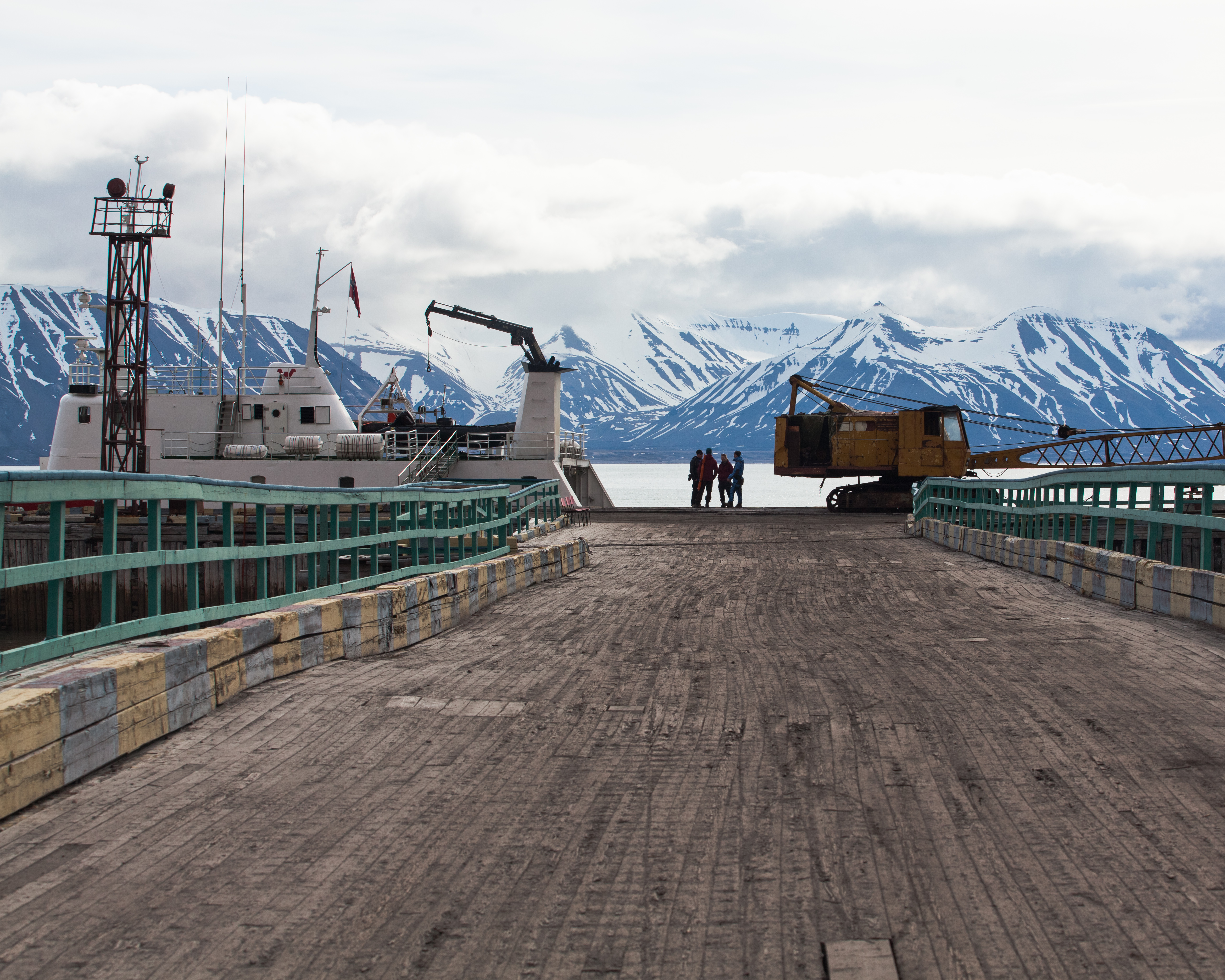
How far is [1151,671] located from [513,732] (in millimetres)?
4099

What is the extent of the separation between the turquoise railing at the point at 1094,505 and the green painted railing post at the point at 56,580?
798 cm

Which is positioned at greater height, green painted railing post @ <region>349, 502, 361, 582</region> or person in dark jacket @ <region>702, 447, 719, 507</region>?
person in dark jacket @ <region>702, 447, 719, 507</region>

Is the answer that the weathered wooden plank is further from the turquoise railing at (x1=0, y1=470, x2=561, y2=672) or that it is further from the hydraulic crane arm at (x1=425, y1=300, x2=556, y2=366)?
the hydraulic crane arm at (x1=425, y1=300, x2=556, y2=366)

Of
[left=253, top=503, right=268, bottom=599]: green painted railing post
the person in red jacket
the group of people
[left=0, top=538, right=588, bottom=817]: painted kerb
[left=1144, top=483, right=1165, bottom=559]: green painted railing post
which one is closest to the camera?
[left=0, top=538, right=588, bottom=817]: painted kerb

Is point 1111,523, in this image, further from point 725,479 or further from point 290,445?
point 290,445

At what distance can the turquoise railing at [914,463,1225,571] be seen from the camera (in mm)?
9852

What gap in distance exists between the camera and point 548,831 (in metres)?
4.08

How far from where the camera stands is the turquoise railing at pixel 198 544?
520 centimetres

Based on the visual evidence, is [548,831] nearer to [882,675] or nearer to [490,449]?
[882,675]

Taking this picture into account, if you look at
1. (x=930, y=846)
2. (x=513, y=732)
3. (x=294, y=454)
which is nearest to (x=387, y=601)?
(x=513, y=732)

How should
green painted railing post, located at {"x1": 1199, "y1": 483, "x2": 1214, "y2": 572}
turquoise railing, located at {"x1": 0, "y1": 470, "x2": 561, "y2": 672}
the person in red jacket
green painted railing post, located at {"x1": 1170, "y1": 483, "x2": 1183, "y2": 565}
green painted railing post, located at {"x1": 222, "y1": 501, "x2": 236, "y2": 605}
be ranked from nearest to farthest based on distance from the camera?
turquoise railing, located at {"x1": 0, "y1": 470, "x2": 561, "y2": 672} < green painted railing post, located at {"x1": 222, "y1": 501, "x2": 236, "y2": 605} < green painted railing post, located at {"x1": 1199, "y1": 483, "x2": 1214, "y2": 572} < green painted railing post, located at {"x1": 1170, "y1": 483, "x2": 1183, "y2": 565} < the person in red jacket

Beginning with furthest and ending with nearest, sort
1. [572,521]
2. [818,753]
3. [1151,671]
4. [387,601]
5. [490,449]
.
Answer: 1. [490,449]
2. [572,521]
3. [387,601]
4. [1151,671]
5. [818,753]

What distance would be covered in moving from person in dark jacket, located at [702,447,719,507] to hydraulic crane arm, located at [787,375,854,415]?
344 centimetres

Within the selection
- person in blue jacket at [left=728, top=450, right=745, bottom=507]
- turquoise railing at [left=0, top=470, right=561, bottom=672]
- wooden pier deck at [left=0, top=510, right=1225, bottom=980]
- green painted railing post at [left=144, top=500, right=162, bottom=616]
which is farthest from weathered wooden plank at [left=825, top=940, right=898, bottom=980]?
person in blue jacket at [left=728, top=450, right=745, bottom=507]
